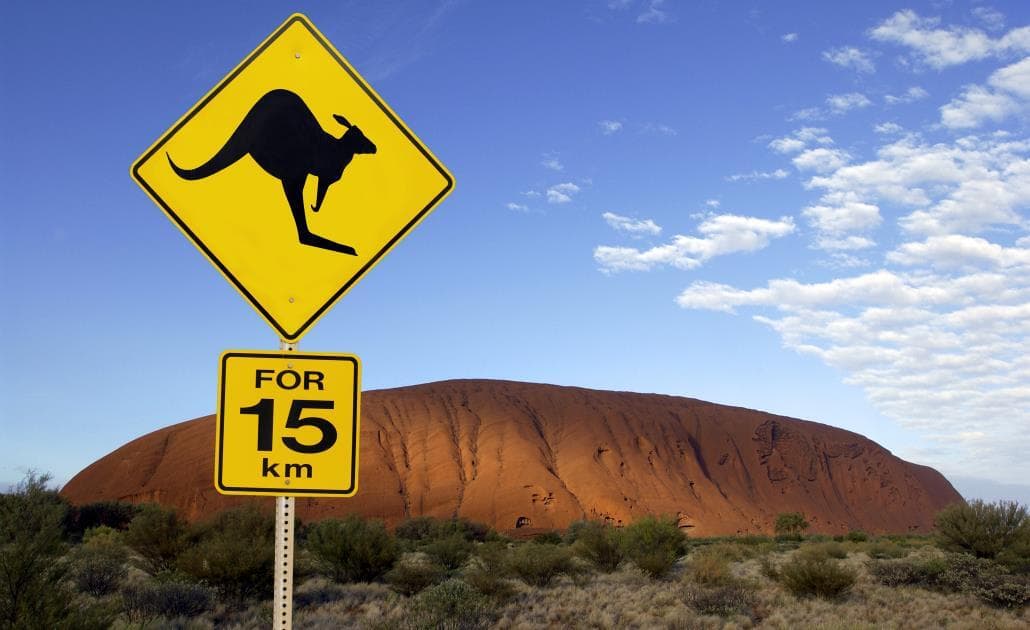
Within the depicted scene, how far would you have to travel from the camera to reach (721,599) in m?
17.2

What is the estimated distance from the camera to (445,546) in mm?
25547

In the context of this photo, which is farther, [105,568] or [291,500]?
[105,568]

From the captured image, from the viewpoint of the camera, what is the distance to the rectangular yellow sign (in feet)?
9.54

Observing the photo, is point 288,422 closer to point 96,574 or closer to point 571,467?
point 96,574

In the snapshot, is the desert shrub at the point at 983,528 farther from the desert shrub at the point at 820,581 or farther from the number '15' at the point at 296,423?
the number '15' at the point at 296,423

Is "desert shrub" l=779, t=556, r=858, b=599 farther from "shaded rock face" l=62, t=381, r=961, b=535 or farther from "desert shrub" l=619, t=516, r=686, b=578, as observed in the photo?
"shaded rock face" l=62, t=381, r=961, b=535

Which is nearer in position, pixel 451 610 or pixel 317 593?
Result: pixel 451 610

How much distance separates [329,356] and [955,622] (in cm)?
1734

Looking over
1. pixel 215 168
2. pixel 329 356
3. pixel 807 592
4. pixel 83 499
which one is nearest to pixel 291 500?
pixel 329 356

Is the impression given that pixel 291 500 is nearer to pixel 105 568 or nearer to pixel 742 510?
pixel 105 568

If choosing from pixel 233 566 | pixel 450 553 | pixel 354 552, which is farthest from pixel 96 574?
pixel 450 553

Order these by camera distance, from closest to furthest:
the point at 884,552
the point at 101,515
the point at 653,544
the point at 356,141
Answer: the point at 356,141, the point at 653,544, the point at 884,552, the point at 101,515

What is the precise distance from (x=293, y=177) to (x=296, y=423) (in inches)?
38.9

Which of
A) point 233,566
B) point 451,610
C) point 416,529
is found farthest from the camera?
point 416,529
